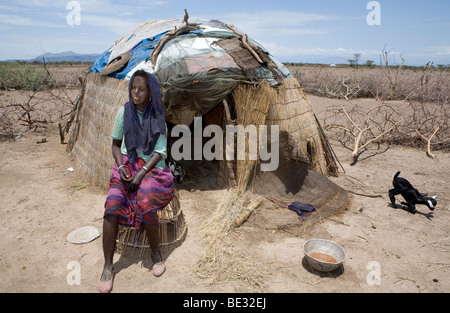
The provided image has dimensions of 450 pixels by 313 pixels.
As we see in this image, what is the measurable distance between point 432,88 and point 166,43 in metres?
10.8

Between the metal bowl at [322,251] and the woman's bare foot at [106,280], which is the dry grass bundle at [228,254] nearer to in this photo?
the metal bowl at [322,251]

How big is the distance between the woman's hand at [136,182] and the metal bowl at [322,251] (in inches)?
65.3

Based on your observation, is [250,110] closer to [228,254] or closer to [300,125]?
[300,125]

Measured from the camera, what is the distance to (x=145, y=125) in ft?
9.02

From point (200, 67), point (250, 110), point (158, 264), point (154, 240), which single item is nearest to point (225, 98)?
point (250, 110)

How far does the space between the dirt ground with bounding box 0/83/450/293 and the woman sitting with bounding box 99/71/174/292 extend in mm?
360

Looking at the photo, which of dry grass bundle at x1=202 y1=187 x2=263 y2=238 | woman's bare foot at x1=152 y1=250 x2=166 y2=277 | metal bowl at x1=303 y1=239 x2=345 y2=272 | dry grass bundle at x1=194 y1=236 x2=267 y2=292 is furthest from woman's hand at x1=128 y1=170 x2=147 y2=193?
metal bowl at x1=303 y1=239 x2=345 y2=272

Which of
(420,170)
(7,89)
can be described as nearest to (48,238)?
(420,170)

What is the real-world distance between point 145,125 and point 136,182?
521 millimetres

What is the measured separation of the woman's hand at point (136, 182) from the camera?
8.66ft

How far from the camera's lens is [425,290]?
2.65 meters

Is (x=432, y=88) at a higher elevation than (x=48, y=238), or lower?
higher

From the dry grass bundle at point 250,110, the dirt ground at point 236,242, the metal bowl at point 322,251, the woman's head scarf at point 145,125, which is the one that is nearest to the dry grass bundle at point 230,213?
the dirt ground at point 236,242
